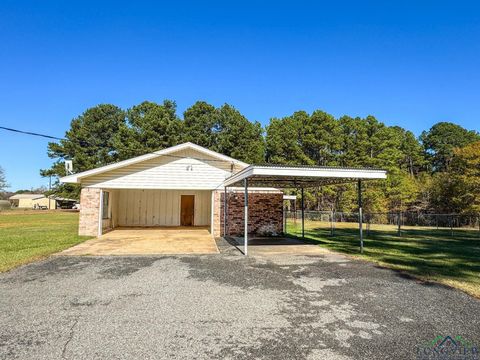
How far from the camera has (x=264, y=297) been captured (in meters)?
5.44

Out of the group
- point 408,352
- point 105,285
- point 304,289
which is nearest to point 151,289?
point 105,285

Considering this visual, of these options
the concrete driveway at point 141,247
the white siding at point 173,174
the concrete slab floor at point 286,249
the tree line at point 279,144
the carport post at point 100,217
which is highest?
the tree line at point 279,144

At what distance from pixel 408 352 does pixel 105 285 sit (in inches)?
205

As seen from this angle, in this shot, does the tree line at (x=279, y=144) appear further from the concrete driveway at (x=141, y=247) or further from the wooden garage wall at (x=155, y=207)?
the concrete driveway at (x=141, y=247)

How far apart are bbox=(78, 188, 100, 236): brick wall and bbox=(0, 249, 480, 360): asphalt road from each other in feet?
21.8

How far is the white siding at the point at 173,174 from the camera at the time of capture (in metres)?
14.8

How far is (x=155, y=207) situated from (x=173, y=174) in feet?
18.5

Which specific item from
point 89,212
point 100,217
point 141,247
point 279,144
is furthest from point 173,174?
point 279,144

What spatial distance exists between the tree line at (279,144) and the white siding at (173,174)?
61.6 feet

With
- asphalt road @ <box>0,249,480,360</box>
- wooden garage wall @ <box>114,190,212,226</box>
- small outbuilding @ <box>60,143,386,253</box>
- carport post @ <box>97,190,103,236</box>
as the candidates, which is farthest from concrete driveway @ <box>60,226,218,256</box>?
wooden garage wall @ <box>114,190,212,226</box>

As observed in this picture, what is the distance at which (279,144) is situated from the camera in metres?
36.4

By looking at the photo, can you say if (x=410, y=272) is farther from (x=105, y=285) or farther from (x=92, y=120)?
(x=92, y=120)

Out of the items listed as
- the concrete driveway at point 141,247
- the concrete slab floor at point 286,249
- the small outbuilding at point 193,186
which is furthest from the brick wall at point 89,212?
the concrete slab floor at point 286,249

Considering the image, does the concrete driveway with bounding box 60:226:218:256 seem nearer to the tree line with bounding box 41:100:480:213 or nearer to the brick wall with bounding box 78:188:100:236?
the brick wall with bounding box 78:188:100:236
